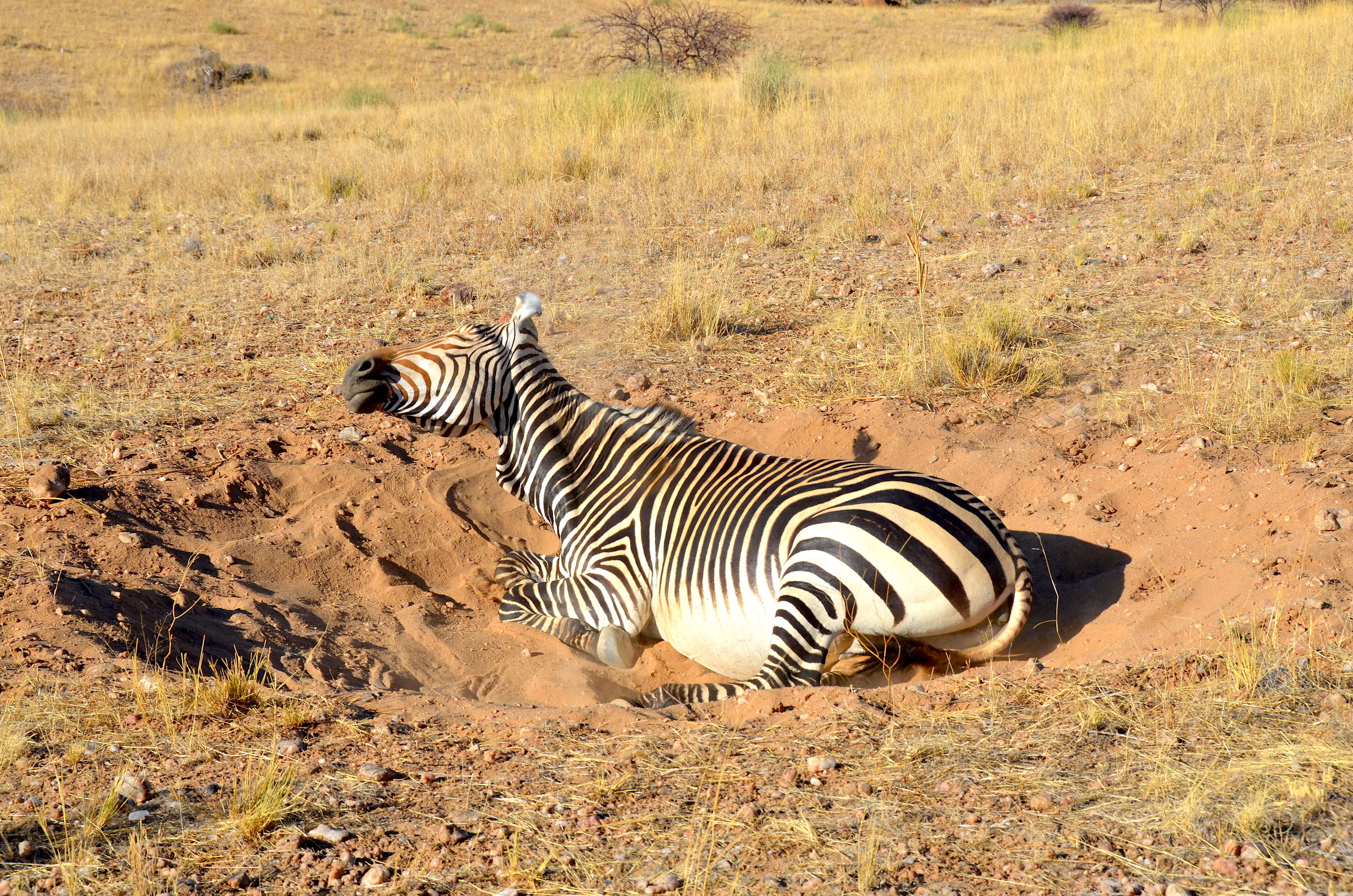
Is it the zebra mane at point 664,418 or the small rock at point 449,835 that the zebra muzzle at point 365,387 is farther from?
the small rock at point 449,835

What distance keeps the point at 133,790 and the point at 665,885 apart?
1.69 m

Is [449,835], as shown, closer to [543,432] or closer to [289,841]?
[289,841]

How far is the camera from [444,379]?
532 cm

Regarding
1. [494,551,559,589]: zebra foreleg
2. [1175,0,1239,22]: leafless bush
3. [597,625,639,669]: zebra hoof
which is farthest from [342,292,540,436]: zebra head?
[1175,0,1239,22]: leafless bush

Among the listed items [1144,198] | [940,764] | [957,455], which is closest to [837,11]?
[1144,198]

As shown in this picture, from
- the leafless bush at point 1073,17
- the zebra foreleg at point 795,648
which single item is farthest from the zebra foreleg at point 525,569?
the leafless bush at point 1073,17

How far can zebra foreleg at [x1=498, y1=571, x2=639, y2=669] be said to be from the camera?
5137 mm

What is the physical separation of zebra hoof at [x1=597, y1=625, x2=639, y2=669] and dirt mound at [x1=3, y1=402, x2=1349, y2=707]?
0.07 meters

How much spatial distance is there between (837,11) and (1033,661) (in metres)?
41.5

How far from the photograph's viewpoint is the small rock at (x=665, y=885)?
106 inches

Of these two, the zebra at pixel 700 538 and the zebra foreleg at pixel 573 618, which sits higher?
the zebra at pixel 700 538

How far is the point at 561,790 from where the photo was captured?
3.23 metres

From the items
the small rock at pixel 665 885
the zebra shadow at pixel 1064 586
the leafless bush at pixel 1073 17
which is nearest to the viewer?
the small rock at pixel 665 885

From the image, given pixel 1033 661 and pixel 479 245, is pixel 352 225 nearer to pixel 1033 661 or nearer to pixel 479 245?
pixel 479 245
